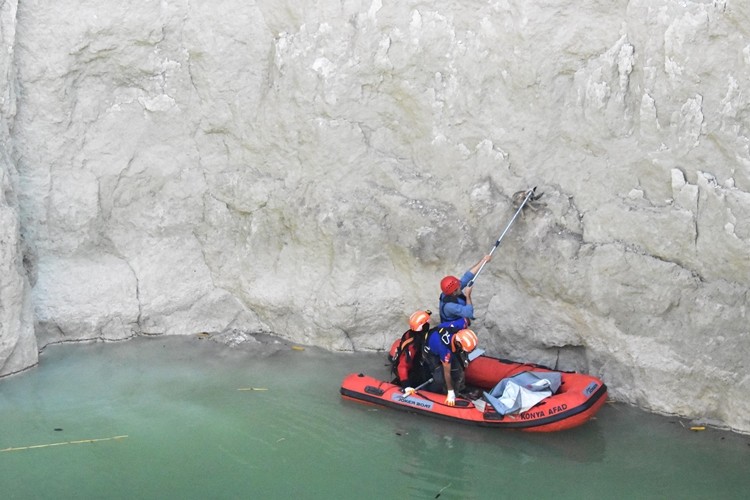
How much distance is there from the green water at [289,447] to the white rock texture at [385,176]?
0.55 meters

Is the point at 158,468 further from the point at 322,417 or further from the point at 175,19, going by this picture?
the point at 175,19

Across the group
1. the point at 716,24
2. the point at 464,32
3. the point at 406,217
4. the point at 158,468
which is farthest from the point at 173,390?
the point at 716,24

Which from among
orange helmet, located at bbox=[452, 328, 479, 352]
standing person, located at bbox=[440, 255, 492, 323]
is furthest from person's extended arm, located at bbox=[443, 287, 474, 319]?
orange helmet, located at bbox=[452, 328, 479, 352]

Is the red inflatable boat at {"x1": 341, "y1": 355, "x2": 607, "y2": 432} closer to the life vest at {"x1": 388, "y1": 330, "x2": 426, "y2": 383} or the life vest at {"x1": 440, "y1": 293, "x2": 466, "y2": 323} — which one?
the life vest at {"x1": 388, "y1": 330, "x2": 426, "y2": 383}

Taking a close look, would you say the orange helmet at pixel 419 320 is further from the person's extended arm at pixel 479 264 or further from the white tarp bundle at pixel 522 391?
the white tarp bundle at pixel 522 391

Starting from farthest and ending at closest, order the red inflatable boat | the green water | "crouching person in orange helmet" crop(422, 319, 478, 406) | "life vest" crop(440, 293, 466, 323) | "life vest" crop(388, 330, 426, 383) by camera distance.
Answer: "life vest" crop(388, 330, 426, 383) → "life vest" crop(440, 293, 466, 323) → "crouching person in orange helmet" crop(422, 319, 478, 406) → the red inflatable boat → the green water

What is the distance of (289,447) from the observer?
20.3 feet

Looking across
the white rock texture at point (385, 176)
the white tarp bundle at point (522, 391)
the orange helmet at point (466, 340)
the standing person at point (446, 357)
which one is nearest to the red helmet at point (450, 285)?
the standing person at point (446, 357)

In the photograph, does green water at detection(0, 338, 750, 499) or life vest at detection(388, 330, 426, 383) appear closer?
green water at detection(0, 338, 750, 499)

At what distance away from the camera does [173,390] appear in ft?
23.3

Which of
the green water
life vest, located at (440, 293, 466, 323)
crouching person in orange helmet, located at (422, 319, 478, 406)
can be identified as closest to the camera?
the green water

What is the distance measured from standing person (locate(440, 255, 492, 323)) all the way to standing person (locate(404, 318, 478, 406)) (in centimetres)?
9

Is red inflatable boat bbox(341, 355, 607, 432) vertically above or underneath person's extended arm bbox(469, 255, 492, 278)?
underneath

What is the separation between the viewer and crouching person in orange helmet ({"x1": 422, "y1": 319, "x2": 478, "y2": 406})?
6.72 metres
